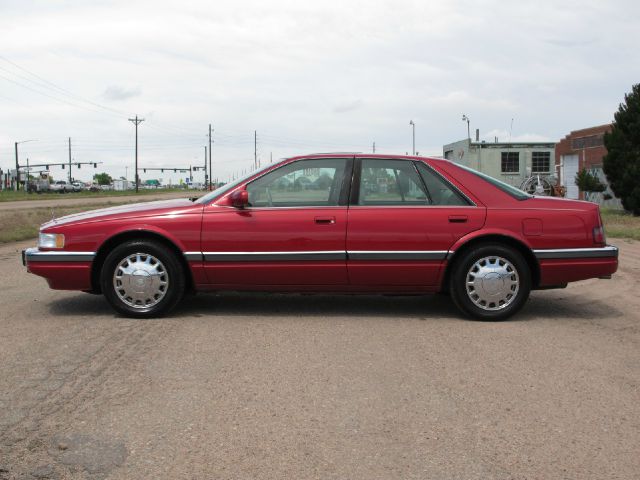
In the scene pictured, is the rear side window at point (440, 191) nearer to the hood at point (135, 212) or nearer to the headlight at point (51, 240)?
the hood at point (135, 212)

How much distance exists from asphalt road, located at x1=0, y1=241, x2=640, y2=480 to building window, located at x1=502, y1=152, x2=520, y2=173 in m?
36.4

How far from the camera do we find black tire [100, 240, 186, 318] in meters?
6.22

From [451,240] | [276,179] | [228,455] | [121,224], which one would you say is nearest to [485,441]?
[228,455]

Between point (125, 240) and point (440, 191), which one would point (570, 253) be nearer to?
point (440, 191)

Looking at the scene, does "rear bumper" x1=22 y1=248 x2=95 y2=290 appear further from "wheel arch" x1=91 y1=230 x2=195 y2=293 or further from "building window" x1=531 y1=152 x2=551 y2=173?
"building window" x1=531 y1=152 x2=551 y2=173

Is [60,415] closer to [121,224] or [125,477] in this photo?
[125,477]

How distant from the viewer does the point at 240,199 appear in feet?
20.2

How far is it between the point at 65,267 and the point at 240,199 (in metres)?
1.70

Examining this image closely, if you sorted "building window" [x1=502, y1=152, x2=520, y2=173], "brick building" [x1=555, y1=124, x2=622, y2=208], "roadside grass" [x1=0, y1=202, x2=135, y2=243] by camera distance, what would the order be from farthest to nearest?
"building window" [x1=502, y1=152, x2=520, y2=173] → "brick building" [x1=555, y1=124, x2=622, y2=208] → "roadside grass" [x1=0, y1=202, x2=135, y2=243]

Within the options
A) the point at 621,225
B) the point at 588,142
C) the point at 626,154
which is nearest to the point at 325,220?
the point at 621,225

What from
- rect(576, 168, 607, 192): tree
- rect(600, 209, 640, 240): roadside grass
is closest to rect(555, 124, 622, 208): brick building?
rect(576, 168, 607, 192): tree

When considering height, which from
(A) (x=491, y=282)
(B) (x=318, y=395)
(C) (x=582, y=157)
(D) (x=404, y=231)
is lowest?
(B) (x=318, y=395)

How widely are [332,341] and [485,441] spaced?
2164 mm

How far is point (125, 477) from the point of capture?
9.78 ft
